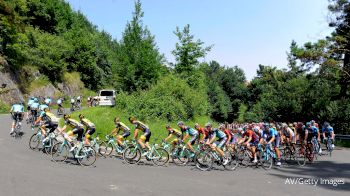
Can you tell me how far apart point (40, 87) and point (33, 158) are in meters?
34.8

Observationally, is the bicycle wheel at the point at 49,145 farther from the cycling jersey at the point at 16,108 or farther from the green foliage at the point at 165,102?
the green foliage at the point at 165,102

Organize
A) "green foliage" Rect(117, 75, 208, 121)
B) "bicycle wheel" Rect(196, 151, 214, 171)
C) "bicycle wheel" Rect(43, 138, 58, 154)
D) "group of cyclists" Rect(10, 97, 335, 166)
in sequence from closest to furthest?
"bicycle wheel" Rect(196, 151, 214, 171) < "group of cyclists" Rect(10, 97, 335, 166) < "bicycle wheel" Rect(43, 138, 58, 154) < "green foliage" Rect(117, 75, 208, 121)

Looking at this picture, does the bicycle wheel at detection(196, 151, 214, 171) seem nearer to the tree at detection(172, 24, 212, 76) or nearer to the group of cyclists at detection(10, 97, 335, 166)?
the group of cyclists at detection(10, 97, 335, 166)

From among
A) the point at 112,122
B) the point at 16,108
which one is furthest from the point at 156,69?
the point at 16,108

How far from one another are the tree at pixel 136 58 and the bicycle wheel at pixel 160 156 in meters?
14.9

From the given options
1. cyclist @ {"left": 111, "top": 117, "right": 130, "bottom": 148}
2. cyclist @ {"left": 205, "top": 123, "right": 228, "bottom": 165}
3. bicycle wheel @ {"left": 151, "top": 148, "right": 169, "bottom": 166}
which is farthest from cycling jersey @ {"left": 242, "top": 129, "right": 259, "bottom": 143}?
cyclist @ {"left": 111, "top": 117, "right": 130, "bottom": 148}

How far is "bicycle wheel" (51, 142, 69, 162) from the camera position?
47.6ft

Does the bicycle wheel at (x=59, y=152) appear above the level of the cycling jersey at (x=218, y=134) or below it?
below

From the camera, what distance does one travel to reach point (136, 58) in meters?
30.1

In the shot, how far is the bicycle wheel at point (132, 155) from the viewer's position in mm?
15430

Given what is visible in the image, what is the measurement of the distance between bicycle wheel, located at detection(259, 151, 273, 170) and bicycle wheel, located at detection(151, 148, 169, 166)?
431 centimetres

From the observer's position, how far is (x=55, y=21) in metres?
65.8

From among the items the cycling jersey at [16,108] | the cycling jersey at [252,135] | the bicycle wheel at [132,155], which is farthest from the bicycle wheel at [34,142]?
the cycling jersey at [252,135]

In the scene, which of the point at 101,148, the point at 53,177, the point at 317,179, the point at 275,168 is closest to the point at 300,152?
the point at 275,168
